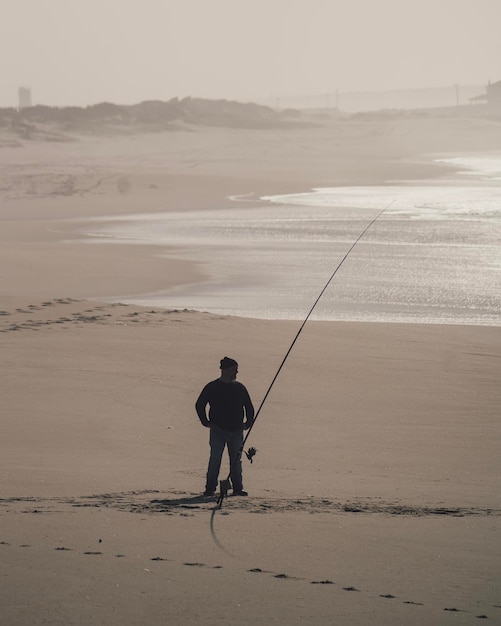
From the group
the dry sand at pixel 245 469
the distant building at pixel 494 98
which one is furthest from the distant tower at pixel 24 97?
the dry sand at pixel 245 469

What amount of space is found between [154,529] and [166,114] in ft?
278

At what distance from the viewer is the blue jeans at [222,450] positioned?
7.47m

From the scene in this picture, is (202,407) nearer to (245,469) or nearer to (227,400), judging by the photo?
(227,400)

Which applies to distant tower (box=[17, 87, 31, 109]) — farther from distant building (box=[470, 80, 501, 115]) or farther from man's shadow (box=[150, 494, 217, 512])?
man's shadow (box=[150, 494, 217, 512])

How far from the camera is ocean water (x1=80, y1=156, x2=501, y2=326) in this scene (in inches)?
718

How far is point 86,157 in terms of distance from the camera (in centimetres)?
6625

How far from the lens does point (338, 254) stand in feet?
80.5

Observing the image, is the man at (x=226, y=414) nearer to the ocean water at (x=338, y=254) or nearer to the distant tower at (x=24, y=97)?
the ocean water at (x=338, y=254)

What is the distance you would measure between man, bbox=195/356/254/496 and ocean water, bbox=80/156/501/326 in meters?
9.48

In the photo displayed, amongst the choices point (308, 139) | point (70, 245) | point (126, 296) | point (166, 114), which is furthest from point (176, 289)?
point (166, 114)

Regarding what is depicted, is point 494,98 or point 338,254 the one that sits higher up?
point 494,98

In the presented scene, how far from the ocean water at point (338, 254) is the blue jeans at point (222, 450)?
9.47 meters

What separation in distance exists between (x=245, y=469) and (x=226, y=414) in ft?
4.74

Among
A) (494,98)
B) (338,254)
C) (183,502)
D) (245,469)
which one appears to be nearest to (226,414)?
(183,502)
